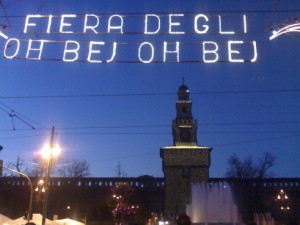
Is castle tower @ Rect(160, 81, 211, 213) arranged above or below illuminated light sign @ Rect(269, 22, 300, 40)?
above

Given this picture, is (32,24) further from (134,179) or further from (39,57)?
(134,179)

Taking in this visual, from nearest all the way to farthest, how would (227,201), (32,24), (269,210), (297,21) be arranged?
(297,21) → (32,24) → (227,201) → (269,210)

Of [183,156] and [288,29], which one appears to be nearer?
[288,29]

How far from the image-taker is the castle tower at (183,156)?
59344 mm

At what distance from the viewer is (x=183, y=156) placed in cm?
6159

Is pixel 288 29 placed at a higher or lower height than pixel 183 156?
lower

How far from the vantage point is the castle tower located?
5934cm

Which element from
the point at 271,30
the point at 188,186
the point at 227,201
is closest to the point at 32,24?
the point at 271,30

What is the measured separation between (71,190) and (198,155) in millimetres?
19714

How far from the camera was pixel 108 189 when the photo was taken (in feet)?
199

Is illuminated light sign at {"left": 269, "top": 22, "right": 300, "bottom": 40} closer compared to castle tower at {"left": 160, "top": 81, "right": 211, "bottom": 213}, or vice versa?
illuminated light sign at {"left": 269, "top": 22, "right": 300, "bottom": 40}

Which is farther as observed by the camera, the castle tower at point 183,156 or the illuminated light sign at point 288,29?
the castle tower at point 183,156

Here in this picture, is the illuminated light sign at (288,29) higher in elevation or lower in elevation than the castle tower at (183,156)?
lower

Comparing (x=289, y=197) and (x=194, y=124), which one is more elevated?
(x=194, y=124)
